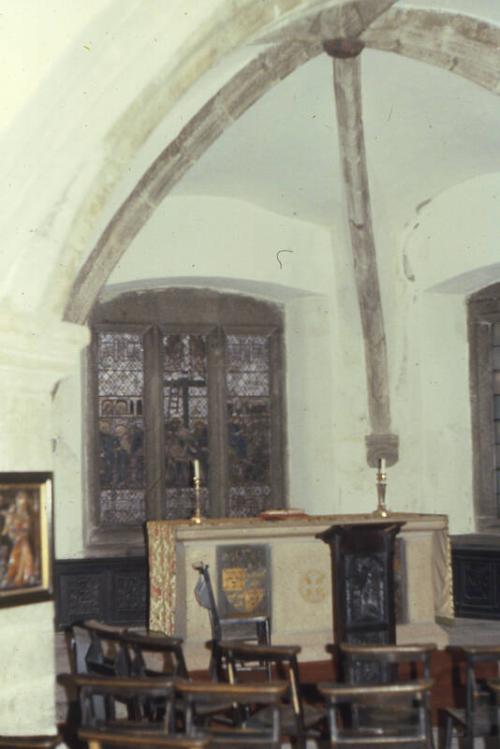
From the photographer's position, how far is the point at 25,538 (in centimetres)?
559

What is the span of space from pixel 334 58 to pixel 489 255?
236cm

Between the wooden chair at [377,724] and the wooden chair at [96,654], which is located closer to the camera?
the wooden chair at [377,724]

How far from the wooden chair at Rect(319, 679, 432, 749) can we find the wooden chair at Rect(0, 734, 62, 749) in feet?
2.99

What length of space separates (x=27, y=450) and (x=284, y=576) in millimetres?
3453

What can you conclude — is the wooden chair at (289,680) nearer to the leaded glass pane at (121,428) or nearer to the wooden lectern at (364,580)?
the wooden lectern at (364,580)

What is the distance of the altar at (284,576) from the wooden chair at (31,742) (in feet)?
14.9

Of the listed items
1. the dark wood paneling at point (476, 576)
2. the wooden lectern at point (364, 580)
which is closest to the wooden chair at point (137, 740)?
the wooden lectern at point (364, 580)

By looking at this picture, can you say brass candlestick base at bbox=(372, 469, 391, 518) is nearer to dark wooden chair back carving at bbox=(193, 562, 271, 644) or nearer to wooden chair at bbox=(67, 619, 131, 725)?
dark wooden chair back carving at bbox=(193, 562, 271, 644)

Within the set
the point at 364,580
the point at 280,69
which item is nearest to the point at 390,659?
the point at 364,580

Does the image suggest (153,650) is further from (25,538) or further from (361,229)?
(361,229)

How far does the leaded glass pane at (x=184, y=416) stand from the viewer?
10719 mm

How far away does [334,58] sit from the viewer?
338 inches

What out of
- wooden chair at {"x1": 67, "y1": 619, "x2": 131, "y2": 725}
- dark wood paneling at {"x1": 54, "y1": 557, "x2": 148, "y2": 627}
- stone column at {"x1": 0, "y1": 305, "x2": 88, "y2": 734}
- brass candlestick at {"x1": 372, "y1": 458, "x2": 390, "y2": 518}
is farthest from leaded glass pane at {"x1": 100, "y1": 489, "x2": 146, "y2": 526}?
wooden chair at {"x1": 67, "y1": 619, "x2": 131, "y2": 725}

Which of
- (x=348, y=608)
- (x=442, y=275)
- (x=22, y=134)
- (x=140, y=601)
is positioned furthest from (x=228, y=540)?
(x=22, y=134)
